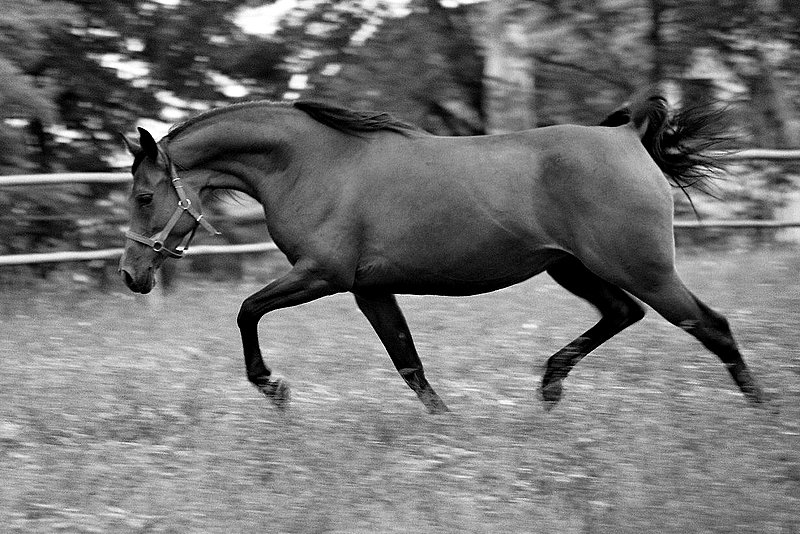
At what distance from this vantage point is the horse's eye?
581 centimetres

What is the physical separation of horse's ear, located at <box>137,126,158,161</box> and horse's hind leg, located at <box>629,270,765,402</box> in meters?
2.43

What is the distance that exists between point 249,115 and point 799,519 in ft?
10.9

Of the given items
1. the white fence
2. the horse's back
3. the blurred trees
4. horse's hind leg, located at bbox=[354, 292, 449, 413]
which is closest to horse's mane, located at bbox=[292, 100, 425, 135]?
the horse's back

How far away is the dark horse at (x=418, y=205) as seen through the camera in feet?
18.5

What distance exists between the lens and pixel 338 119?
597cm

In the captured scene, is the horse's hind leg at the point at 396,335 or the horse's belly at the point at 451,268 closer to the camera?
the horse's belly at the point at 451,268

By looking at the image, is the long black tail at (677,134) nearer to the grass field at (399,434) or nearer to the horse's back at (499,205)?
the horse's back at (499,205)

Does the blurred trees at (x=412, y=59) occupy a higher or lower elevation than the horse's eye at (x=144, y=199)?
lower

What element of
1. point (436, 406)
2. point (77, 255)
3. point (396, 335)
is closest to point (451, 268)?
point (396, 335)

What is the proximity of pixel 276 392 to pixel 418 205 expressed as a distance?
47.1 inches

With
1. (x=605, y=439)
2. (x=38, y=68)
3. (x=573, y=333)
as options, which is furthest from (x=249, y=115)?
(x=38, y=68)

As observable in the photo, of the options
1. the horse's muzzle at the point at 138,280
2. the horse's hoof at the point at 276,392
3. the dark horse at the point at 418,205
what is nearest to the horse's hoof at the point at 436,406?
the dark horse at the point at 418,205

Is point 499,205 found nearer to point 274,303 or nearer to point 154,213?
point 274,303

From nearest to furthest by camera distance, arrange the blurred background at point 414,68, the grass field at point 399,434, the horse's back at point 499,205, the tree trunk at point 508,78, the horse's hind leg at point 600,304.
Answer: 1. the grass field at point 399,434
2. the horse's back at point 499,205
3. the horse's hind leg at point 600,304
4. the blurred background at point 414,68
5. the tree trunk at point 508,78
